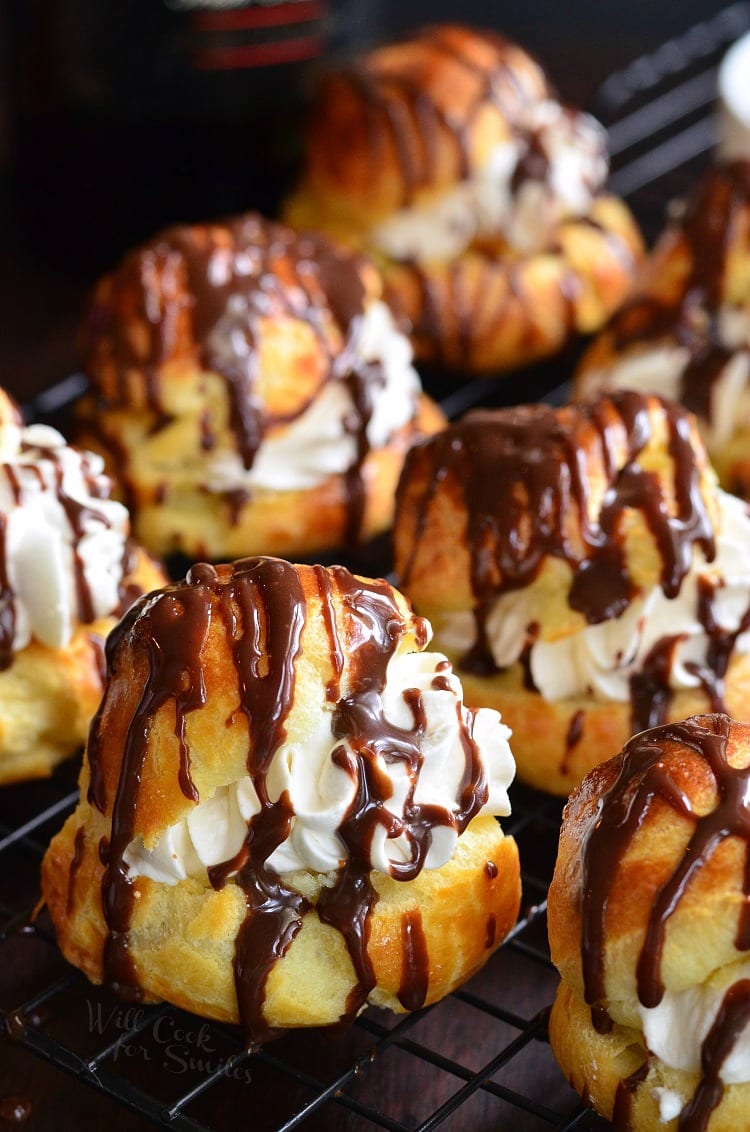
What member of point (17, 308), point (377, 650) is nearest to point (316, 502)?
point (377, 650)

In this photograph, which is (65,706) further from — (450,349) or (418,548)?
(450,349)

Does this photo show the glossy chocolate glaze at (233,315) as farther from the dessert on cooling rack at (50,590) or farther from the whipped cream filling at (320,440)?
the dessert on cooling rack at (50,590)

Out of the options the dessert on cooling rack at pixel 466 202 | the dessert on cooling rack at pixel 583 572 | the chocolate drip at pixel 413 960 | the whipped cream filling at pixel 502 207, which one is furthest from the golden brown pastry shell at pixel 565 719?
the whipped cream filling at pixel 502 207

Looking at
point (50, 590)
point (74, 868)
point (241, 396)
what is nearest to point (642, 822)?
point (74, 868)

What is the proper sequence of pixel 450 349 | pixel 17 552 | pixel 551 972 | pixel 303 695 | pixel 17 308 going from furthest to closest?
pixel 17 308 → pixel 450 349 → pixel 17 552 → pixel 551 972 → pixel 303 695

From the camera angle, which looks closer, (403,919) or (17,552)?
(403,919)

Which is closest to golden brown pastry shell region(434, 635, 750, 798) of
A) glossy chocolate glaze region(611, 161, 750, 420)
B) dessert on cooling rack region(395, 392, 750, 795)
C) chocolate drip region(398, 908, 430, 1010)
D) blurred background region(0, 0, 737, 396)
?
dessert on cooling rack region(395, 392, 750, 795)
